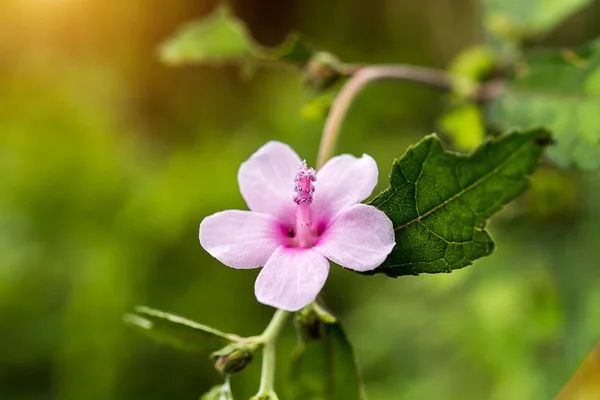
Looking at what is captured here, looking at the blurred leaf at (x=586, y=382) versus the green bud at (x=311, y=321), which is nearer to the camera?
the green bud at (x=311, y=321)

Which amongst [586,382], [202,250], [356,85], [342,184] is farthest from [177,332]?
[202,250]

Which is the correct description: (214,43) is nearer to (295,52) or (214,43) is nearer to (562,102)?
(295,52)

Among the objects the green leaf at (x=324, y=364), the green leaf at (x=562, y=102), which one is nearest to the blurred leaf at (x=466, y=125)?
the green leaf at (x=562, y=102)

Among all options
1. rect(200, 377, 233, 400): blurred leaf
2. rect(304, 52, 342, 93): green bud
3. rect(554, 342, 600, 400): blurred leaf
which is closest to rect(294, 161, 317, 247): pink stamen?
rect(200, 377, 233, 400): blurred leaf

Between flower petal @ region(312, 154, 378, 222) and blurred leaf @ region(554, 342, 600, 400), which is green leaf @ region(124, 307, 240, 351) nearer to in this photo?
flower petal @ region(312, 154, 378, 222)

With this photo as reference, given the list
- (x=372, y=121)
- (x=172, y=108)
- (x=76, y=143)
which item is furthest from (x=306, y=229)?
(x=172, y=108)

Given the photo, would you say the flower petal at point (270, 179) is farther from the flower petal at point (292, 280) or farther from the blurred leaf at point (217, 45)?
the blurred leaf at point (217, 45)
